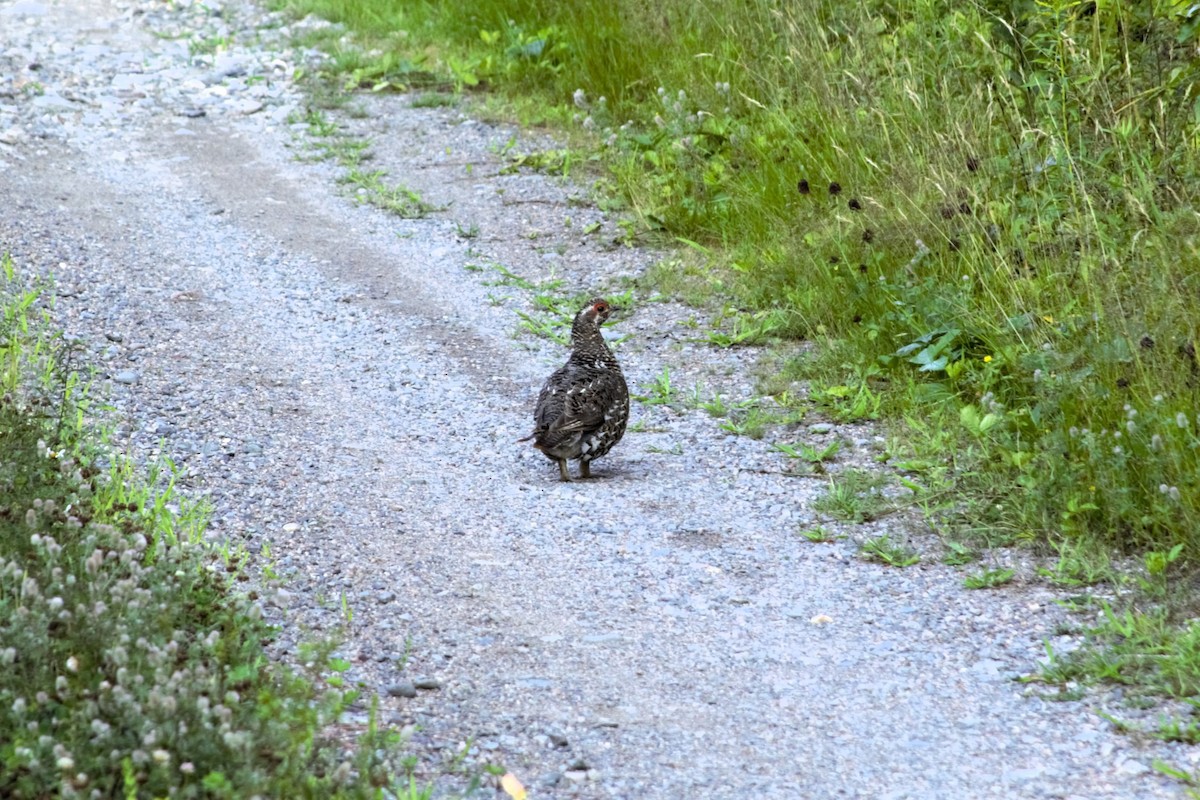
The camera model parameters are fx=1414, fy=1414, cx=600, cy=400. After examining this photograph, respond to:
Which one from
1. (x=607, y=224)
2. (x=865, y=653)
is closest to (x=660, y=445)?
(x=865, y=653)

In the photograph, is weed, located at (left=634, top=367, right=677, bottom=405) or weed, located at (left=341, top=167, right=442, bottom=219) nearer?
weed, located at (left=634, top=367, right=677, bottom=405)

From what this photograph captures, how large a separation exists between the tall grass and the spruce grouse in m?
1.53

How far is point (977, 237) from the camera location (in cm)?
782

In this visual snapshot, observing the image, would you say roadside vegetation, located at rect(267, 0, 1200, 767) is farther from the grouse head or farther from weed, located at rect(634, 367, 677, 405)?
the grouse head

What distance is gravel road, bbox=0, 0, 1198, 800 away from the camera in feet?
15.5

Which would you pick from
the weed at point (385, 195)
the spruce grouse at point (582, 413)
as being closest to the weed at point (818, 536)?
the spruce grouse at point (582, 413)

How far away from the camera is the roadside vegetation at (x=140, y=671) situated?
155 inches

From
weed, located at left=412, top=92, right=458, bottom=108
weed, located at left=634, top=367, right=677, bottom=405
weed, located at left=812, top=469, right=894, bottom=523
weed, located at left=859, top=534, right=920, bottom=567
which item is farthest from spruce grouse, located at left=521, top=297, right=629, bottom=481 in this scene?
weed, located at left=412, top=92, right=458, bottom=108

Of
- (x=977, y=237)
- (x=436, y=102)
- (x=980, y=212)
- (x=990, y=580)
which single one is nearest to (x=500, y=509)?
(x=990, y=580)

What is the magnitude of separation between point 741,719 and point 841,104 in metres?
5.99

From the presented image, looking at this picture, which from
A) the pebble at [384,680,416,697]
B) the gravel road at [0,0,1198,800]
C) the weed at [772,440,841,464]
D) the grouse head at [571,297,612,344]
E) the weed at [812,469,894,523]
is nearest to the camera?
the gravel road at [0,0,1198,800]

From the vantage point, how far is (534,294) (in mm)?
10023

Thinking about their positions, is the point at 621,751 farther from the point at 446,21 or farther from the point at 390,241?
the point at 446,21

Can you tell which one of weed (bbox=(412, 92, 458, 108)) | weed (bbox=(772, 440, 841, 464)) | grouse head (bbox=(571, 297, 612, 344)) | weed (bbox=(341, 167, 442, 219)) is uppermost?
grouse head (bbox=(571, 297, 612, 344))
